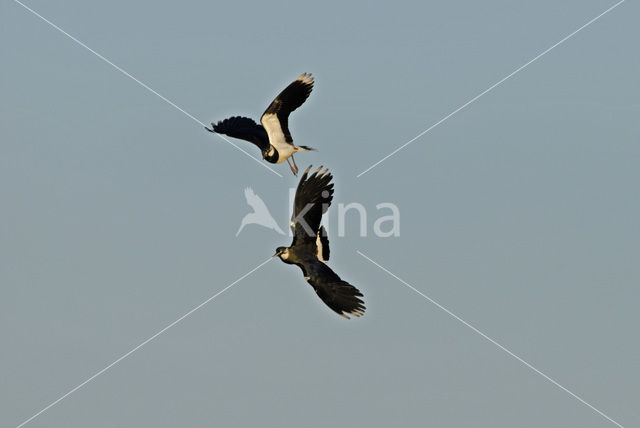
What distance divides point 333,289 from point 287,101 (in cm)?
446

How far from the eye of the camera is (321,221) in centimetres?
2027

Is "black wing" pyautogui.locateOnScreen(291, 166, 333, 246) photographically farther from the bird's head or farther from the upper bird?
the upper bird

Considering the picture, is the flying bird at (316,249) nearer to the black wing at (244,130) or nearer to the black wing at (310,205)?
the black wing at (310,205)

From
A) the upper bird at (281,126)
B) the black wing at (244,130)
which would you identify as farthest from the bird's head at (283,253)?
the black wing at (244,130)

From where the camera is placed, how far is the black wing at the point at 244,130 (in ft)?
76.4

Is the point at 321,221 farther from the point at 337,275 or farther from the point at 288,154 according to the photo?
the point at 288,154

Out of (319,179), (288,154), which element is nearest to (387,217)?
(288,154)

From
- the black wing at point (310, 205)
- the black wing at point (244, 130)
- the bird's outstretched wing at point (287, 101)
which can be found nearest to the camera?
the black wing at point (310, 205)

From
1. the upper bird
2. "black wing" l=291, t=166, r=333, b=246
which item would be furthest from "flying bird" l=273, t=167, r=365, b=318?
the upper bird

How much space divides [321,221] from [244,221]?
236cm

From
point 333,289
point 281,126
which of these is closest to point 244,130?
point 281,126

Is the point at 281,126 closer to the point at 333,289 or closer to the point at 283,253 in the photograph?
the point at 283,253

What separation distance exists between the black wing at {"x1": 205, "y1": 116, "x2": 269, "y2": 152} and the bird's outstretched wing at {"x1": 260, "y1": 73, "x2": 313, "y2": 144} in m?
0.70

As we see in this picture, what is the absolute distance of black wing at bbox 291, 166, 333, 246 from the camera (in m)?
19.6
